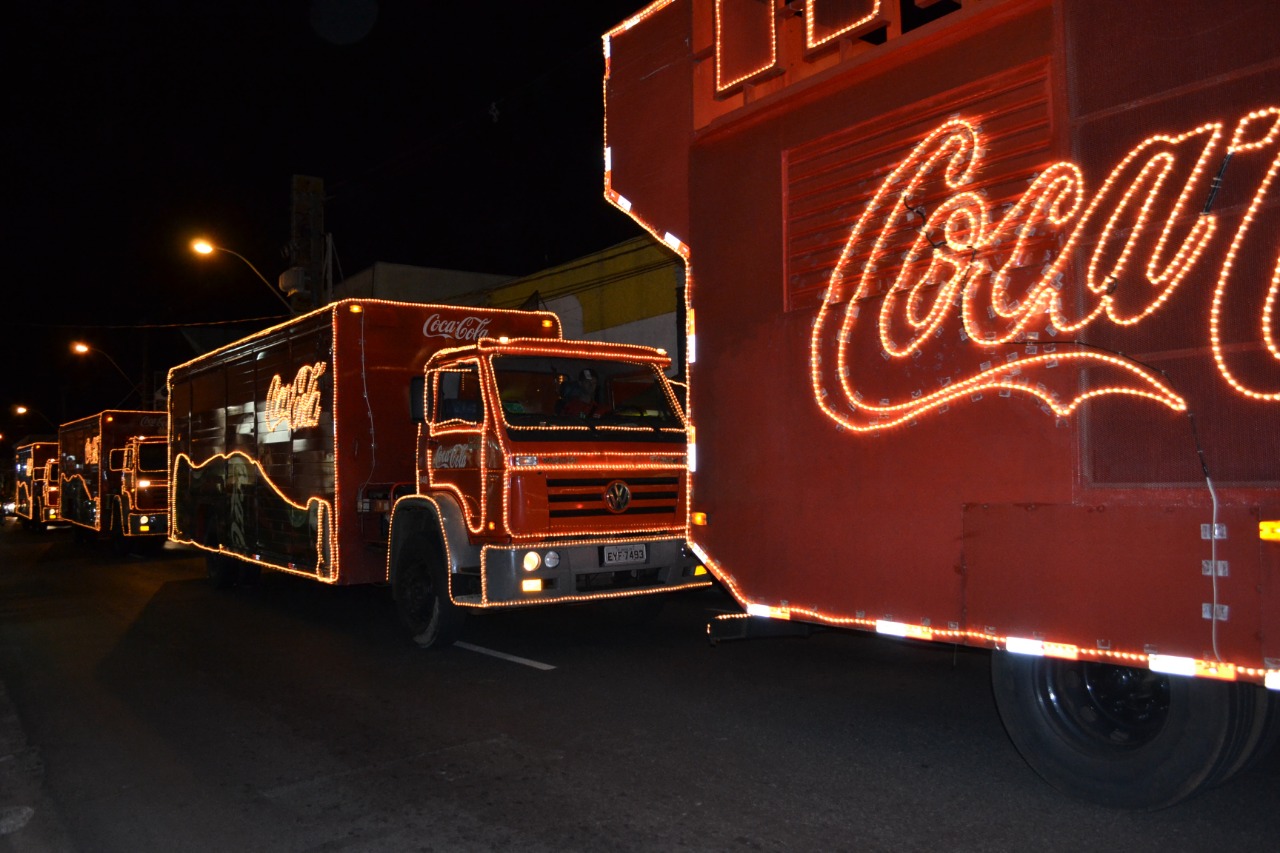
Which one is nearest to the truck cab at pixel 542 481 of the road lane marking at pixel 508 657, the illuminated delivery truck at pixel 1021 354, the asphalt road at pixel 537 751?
the road lane marking at pixel 508 657

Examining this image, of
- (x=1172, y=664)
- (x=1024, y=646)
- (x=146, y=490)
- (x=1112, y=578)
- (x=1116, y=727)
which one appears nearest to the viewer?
(x=1172, y=664)

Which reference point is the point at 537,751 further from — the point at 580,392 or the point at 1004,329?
the point at 580,392

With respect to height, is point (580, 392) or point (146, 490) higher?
point (580, 392)

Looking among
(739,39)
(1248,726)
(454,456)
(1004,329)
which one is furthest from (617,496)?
(1248,726)

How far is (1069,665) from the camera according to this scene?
14.9ft

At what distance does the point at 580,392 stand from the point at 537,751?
381 cm

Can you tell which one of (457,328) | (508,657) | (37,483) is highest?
(457,328)

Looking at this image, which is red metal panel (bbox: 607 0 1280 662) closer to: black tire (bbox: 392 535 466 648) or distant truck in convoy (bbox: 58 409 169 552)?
black tire (bbox: 392 535 466 648)

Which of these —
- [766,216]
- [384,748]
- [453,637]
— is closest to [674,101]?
[766,216]

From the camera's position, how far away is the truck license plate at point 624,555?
27.3 ft

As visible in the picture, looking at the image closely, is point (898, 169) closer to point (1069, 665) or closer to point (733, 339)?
point (733, 339)

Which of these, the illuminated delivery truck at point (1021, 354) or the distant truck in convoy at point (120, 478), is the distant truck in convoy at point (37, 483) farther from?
the illuminated delivery truck at point (1021, 354)

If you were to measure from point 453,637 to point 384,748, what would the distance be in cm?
280

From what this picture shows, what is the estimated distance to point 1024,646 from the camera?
13.7 ft
